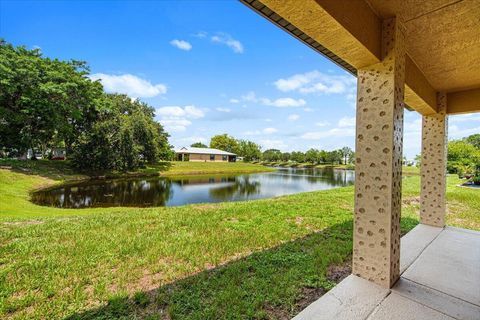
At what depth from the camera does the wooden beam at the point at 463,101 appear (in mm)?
3795

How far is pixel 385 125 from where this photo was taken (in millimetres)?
2160

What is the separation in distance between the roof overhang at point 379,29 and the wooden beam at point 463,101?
33.0 inches

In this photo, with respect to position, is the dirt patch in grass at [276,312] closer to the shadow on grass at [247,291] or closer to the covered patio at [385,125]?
the shadow on grass at [247,291]

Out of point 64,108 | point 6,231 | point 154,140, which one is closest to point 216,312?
point 6,231

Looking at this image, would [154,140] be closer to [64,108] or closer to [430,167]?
[64,108]

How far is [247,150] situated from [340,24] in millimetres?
51093

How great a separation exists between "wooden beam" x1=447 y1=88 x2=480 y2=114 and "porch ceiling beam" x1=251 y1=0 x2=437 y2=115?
9.92 feet

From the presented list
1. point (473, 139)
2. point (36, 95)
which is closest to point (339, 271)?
point (36, 95)

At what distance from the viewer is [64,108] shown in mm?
15664

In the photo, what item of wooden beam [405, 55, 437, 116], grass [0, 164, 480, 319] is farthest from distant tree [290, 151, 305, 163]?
wooden beam [405, 55, 437, 116]

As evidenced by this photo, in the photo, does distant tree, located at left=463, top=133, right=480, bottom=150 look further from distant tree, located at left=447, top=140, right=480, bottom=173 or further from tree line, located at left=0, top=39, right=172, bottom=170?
tree line, located at left=0, top=39, right=172, bottom=170

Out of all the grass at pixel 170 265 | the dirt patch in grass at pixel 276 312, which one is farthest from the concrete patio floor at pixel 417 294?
the grass at pixel 170 265

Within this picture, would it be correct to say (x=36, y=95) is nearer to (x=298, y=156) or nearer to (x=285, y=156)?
(x=298, y=156)

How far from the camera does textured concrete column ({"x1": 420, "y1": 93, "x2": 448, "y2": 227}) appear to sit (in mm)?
4133
